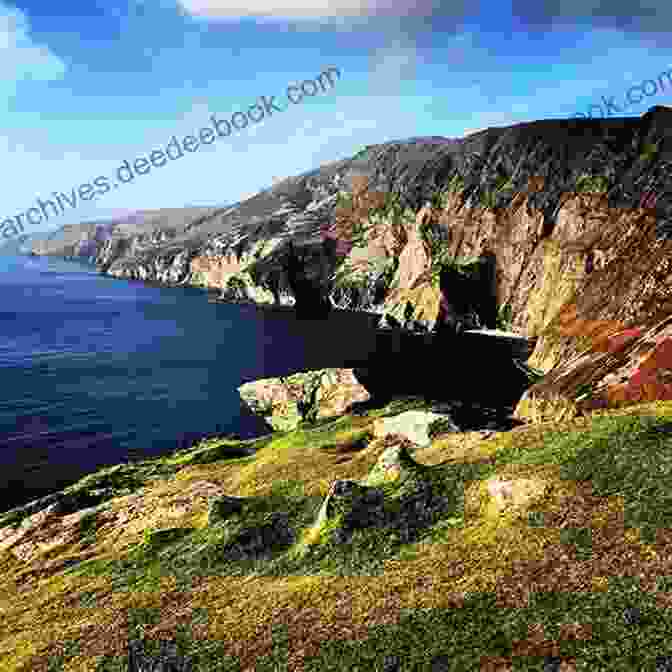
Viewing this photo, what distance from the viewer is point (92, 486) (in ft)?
191

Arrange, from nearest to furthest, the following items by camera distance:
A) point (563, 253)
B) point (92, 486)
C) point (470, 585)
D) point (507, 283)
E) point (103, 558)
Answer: point (470, 585), point (103, 558), point (92, 486), point (563, 253), point (507, 283)

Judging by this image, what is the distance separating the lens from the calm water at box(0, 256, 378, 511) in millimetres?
73625

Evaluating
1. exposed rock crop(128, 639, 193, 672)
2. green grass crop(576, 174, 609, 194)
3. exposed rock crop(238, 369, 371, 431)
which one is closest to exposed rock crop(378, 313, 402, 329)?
green grass crop(576, 174, 609, 194)

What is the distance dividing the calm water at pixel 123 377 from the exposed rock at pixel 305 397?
8.51 ft

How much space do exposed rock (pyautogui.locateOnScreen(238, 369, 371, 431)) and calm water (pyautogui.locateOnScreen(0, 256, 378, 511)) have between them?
2.59m

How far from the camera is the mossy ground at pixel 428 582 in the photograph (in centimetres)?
2192

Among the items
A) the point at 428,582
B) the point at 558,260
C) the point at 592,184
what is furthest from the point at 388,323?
the point at 428,582

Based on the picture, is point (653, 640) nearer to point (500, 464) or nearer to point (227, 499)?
point (500, 464)

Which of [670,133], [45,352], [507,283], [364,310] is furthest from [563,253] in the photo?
[45,352]

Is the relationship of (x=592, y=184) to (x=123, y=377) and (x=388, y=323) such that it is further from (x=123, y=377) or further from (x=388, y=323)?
(x=123, y=377)

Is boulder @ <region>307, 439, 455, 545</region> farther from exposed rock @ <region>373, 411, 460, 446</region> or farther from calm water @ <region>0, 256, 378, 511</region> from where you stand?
calm water @ <region>0, 256, 378, 511</region>

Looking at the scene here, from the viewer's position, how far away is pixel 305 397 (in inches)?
3332

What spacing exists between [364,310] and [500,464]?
146m

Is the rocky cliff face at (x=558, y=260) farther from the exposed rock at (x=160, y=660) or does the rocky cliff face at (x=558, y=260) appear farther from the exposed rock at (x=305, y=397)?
the exposed rock at (x=160, y=660)
